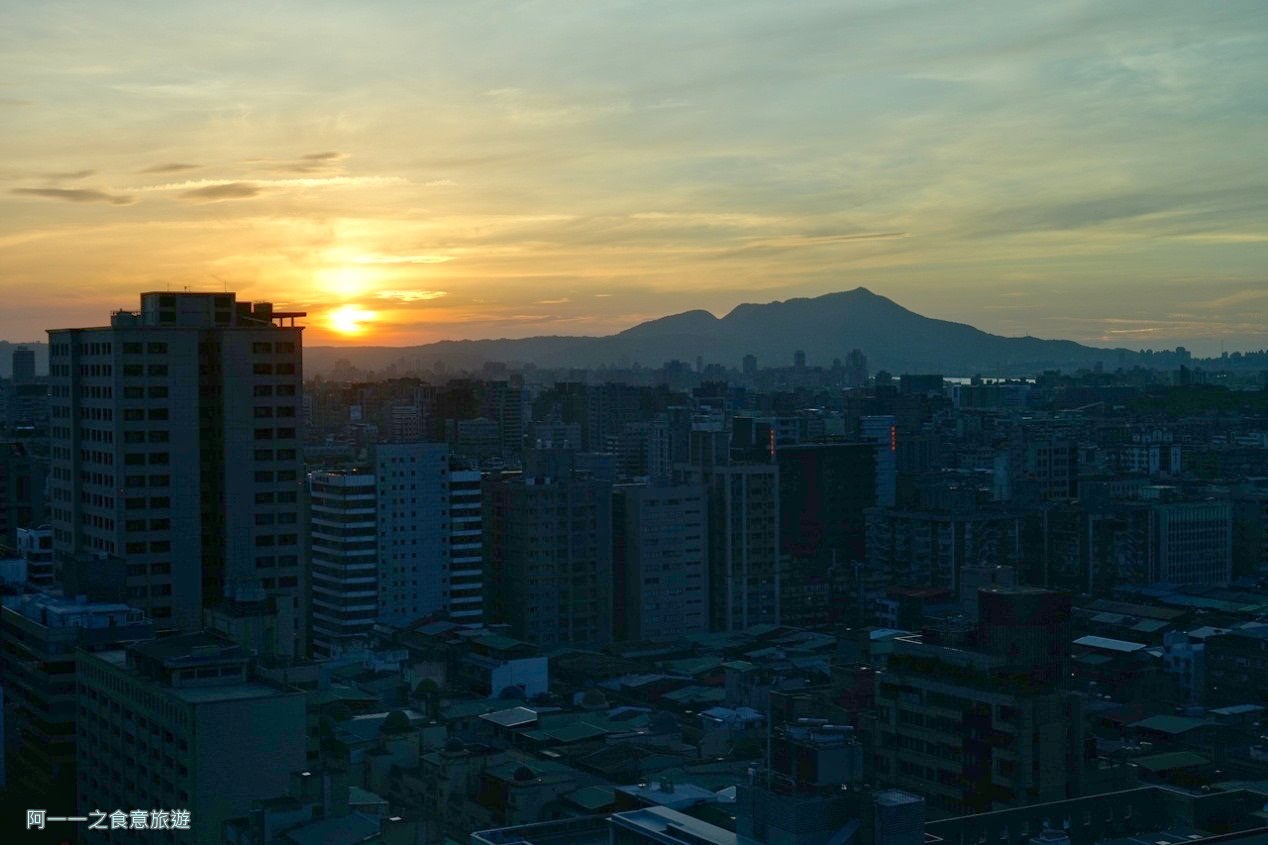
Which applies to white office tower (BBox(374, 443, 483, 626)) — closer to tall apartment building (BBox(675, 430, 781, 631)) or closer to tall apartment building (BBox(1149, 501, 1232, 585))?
tall apartment building (BBox(675, 430, 781, 631))

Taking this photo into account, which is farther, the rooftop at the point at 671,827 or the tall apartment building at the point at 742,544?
the tall apartment building at the point at 742,544

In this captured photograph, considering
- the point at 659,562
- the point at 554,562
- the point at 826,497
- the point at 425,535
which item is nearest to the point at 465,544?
the point at 425,535

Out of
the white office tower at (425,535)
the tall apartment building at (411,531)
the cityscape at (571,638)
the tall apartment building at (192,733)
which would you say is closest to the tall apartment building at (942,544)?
the cityscape at (571,638)

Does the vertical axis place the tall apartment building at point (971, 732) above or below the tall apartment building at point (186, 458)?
below

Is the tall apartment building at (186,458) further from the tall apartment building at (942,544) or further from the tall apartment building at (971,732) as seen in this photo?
the tall apartment building at (942,544)

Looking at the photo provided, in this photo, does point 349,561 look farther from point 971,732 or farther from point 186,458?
point 971,732

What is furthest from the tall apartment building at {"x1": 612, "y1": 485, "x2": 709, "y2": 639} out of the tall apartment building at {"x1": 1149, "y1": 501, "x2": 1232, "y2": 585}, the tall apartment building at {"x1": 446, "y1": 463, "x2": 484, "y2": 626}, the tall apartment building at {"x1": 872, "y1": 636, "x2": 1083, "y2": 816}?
the tall apartment building at {"x1": 872, "y1": 636, "x2": 1083, "y2": 816}
